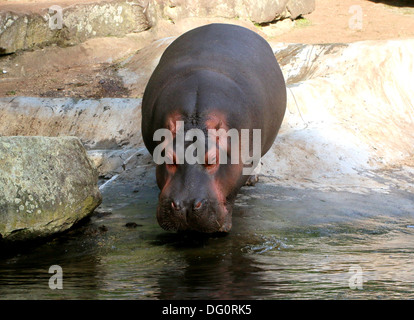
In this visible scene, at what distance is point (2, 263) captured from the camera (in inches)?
157

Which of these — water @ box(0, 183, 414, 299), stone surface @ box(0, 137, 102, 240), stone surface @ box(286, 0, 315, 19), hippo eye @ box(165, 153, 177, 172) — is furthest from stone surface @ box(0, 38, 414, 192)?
stone surface @ box(286, 0, 315, 19)

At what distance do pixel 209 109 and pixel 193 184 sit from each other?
645mm

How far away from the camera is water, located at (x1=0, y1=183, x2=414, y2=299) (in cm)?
321

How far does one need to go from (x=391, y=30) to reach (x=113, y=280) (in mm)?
11853

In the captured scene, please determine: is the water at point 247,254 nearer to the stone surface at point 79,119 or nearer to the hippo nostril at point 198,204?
the hippo nostril at point 198,204

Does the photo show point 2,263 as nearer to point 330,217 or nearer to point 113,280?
point 113,280

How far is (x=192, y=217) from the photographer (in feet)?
13.0

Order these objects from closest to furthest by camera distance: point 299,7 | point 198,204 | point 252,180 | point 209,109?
point 198,204
point 209,109
point 252,180
point 299,7

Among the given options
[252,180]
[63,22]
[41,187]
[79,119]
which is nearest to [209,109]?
[41,187]

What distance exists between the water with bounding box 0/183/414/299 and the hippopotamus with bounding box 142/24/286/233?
35cm

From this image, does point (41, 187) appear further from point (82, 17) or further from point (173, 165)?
point (82, 17)

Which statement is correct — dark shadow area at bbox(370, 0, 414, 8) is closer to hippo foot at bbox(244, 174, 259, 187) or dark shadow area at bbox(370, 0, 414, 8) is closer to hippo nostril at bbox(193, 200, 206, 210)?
hippo foot at bbox(244, 174, 259, 187)

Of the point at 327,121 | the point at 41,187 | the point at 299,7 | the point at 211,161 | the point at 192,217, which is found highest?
the point at 299,7
